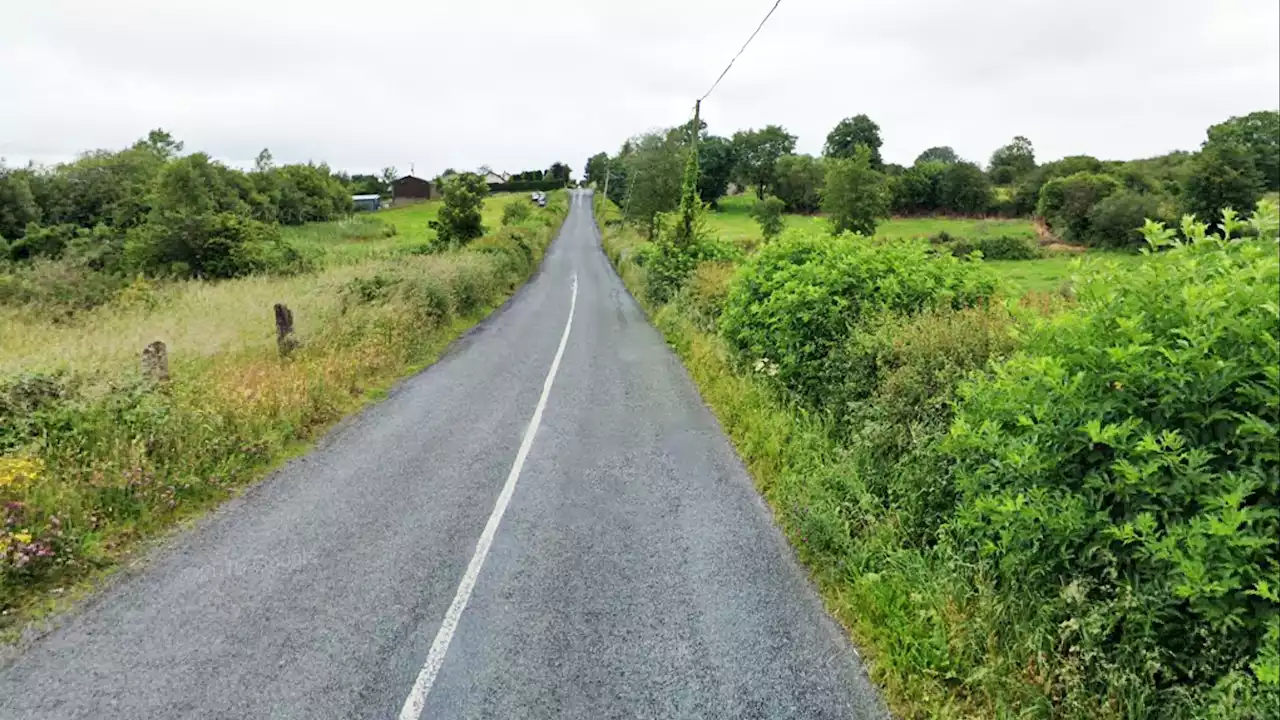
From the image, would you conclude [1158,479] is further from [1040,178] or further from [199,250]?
[1040,178]

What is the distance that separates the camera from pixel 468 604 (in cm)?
502

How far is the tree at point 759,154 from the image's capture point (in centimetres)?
10912

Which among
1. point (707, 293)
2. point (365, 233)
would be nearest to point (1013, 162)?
point (365, 233)

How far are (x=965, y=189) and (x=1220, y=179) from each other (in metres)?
43.1

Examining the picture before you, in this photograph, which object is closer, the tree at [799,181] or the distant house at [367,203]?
the tree at [799,181]

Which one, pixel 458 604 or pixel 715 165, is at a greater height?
pixel 715 165

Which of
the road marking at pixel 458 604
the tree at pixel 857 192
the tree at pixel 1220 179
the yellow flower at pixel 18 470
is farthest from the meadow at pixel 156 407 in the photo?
the tree at pixel 1220 179

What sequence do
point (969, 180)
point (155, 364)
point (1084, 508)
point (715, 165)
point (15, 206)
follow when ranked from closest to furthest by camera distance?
point (1084, 508) < point (155, 364) < point (15, 206) < point (969, 180) < point (715, 165)

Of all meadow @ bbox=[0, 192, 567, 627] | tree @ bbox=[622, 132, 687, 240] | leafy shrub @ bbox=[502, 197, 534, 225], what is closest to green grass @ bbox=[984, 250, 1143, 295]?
meadow @ bbox=[0, 192, 567, 627]

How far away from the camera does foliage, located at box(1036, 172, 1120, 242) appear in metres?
63.9

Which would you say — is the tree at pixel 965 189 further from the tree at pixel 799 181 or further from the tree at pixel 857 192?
the tree at pixel 857 192

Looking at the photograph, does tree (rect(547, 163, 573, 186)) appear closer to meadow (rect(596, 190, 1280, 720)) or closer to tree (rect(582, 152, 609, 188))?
tree (rect(582, 152, 609, 188))

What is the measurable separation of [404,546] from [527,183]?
152m

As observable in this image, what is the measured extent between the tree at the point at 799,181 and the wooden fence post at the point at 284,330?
3515 inches
